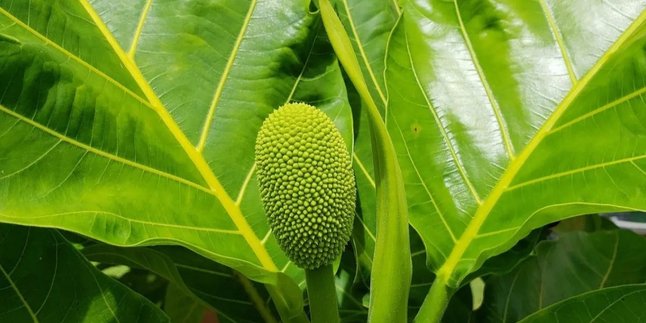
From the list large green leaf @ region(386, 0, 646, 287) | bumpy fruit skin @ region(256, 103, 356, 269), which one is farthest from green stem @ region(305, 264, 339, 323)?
large green leaf @ region(386, 0, 646, 287)

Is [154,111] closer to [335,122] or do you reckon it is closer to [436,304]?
[335,122]

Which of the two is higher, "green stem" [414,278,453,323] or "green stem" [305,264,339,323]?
"green stem" [305,264,339,323]

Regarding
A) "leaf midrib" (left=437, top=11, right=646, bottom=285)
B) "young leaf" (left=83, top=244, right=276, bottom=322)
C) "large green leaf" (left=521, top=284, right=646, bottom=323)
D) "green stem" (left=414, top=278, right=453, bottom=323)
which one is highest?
"leaf midrib" (left=437, top=11, right=646, bottom=285)

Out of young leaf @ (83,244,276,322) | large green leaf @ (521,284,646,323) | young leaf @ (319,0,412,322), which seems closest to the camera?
young leaf @ (319,0,412,322)

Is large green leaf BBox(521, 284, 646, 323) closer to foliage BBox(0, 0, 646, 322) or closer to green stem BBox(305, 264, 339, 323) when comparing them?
foliage BBox(0, 0, 646, 322)

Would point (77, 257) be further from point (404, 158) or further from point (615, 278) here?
point (615, 278)

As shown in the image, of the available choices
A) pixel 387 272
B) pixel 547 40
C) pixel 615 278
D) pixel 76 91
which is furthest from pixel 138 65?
pixel 615 278
